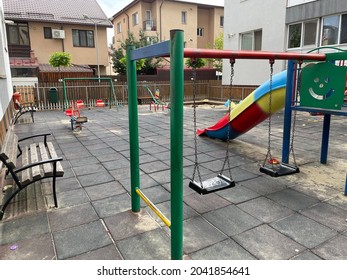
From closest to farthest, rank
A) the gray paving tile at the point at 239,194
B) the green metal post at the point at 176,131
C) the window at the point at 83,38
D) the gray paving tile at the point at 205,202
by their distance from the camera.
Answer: the green metal post at the point at 176,131
the gray paving tile at the point at 205,202
the gray paving tile at the point at 239,194
the window at the point at 83,38

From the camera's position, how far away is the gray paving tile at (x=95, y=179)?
425 centimetres

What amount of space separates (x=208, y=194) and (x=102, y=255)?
1774 mm

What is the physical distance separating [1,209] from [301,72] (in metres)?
4.55

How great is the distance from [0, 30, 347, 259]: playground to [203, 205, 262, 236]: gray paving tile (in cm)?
1

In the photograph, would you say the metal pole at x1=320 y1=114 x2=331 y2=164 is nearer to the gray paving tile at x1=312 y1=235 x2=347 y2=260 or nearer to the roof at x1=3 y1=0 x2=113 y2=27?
the gray paving tile at x1=312 y1=235 x2=347 y2=260

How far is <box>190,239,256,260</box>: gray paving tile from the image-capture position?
2491mm

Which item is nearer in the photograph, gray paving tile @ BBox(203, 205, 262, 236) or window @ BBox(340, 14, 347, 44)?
gray paving tile @ BBox(203, 205, 262, 236)

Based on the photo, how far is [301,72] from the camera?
4504 millimetres

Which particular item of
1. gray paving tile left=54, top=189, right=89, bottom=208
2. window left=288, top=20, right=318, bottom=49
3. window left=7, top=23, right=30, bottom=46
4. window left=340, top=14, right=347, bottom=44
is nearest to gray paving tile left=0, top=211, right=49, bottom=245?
gray paving tile left=54, top=189, right=89, bottom=208

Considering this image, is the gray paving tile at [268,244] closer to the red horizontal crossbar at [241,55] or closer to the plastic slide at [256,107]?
the red horizontal crossbar at [241,55]

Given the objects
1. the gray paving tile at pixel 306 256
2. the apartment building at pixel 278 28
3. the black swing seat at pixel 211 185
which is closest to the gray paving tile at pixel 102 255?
the black swing seat at pixel 211 185

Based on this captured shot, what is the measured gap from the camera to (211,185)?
130 inches

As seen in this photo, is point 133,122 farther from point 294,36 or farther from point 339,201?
point 294,36

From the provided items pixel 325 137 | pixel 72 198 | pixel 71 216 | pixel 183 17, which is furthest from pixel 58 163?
pixel 183 17
